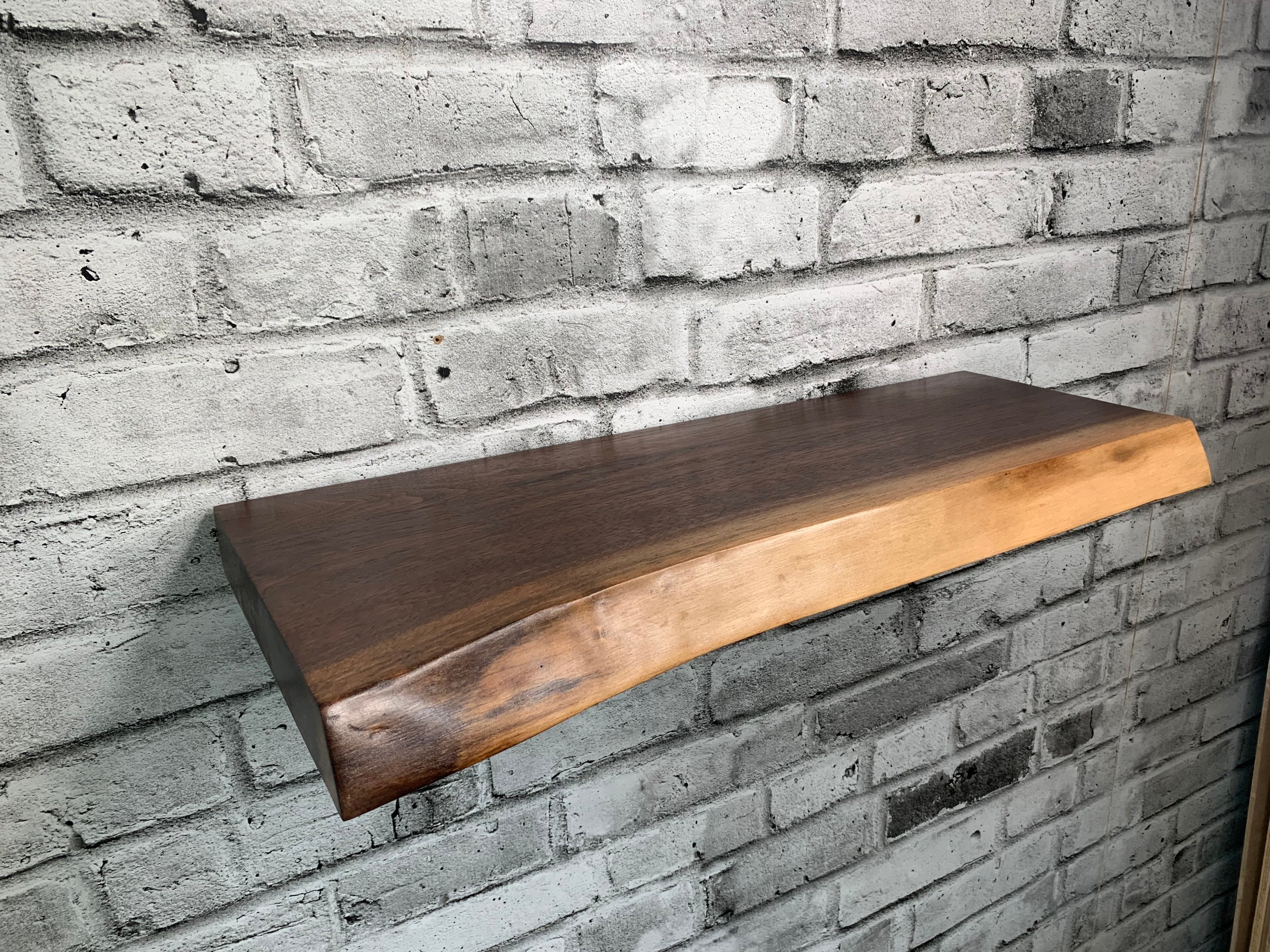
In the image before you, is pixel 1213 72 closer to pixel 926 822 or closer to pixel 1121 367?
pixel 1121 367

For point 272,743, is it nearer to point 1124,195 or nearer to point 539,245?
point 539,245

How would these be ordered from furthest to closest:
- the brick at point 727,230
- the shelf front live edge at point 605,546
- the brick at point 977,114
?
the brick at point 977,114
the brick at point 727,230
the shelf front live edge at point 605,546

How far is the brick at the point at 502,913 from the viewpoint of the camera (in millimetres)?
741

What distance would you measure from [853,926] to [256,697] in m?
0.73

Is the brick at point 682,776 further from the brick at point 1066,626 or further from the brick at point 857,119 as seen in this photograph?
the brick at point 857,119

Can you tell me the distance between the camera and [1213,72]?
0.96 metres

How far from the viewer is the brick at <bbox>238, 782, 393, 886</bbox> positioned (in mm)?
668

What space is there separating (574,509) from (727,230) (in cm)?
32

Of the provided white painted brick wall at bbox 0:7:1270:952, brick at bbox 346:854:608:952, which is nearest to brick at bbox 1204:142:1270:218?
white painted brick wall at bbox 0:7:1270:952

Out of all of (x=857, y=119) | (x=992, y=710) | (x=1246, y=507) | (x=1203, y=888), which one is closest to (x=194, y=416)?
(x=857, y=119)

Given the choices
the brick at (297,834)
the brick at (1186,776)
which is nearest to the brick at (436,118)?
the brick at (297,834)

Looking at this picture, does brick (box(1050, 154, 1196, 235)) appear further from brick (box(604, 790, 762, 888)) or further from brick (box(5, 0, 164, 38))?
brick (box(5, 0, 164, 38))

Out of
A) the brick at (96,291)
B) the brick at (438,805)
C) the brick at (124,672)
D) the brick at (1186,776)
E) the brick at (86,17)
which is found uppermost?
the brick at (86,17)

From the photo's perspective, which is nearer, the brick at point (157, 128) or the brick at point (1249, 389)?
the brick at point (157, 128)
